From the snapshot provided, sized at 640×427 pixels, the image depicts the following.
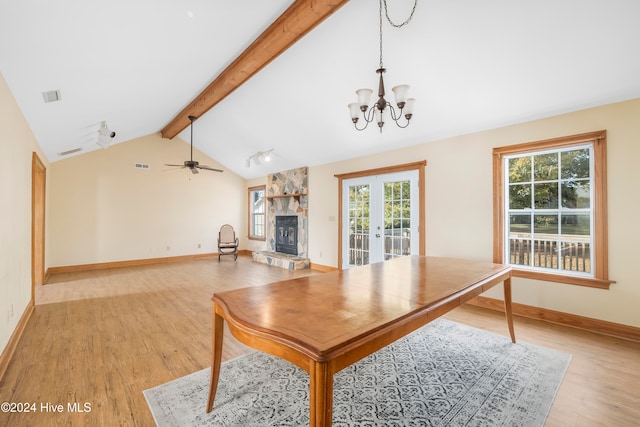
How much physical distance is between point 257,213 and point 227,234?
110 centimetres

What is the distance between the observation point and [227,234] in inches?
306

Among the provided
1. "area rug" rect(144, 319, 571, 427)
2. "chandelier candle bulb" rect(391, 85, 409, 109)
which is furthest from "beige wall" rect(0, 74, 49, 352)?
"chandelier candle bulb" rect(391, 85, 409, 109)

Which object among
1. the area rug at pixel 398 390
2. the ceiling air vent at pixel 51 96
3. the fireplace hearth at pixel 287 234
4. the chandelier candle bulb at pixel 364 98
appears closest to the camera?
the area rug at pixel 398 390

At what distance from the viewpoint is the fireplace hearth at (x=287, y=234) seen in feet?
22.6

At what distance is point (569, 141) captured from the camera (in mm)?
3062

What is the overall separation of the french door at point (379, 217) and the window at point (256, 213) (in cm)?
338

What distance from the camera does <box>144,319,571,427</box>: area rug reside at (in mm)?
1635

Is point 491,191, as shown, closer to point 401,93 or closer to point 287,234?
point 401,93

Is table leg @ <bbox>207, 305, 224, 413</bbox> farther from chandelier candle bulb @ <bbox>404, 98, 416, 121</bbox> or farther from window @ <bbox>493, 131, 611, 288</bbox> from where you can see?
window @ <bbox>493, 131, 611, 288</bbox>

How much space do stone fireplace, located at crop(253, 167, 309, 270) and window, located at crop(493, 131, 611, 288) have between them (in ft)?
12.9

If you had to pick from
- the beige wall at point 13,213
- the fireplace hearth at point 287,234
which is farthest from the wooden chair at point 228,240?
the beige wall at point 13,213

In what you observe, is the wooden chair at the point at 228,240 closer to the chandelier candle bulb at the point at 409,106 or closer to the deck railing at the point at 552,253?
the chandelier candle bulb at the point at 409,106

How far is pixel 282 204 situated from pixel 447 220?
14.2 feet

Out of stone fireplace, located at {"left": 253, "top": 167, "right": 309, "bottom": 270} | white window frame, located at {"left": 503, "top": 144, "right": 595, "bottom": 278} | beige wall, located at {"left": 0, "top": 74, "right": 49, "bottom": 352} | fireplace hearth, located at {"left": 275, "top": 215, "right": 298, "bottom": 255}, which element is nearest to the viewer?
beige wall, located at {"left": 0, "top": 74, "right": 49, "bottom": 352}
